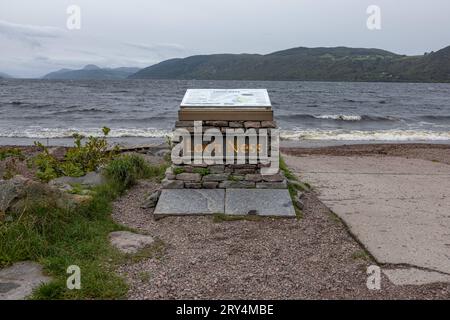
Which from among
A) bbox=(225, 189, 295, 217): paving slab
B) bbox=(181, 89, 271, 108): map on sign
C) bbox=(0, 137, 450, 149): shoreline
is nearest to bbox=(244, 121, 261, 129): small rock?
bbox=(181, 89, 271, 108): map on sign

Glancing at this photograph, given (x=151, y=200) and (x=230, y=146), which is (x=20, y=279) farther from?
(x=230, y=146)

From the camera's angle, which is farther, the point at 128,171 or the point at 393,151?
the point at 393,151

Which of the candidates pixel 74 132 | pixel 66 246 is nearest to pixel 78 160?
pixel 66 246

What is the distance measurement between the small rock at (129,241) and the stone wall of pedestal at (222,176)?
1634mm

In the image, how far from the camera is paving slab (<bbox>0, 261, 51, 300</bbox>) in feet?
12.5

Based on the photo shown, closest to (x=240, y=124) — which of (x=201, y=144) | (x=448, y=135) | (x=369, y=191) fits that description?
(x=201, y=144)

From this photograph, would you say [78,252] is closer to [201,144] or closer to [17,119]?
[201,144]

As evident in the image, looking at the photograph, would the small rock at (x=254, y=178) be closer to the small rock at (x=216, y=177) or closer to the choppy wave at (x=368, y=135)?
the small rock at (x=216, y=177)

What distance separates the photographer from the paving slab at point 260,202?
610 centimetres

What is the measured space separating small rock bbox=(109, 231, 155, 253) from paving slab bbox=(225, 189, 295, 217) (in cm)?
131

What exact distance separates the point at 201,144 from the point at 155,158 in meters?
3.16

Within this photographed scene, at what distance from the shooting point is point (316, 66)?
4963 inches

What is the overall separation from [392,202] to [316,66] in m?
124

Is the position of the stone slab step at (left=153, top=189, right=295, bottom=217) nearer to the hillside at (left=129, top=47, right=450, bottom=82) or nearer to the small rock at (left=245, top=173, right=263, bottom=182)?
the small rock at (left=245, top=173, right=263, bottom=182)
